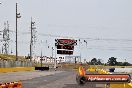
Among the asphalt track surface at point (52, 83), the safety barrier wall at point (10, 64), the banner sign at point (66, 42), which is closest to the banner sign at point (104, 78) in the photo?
the asphalt track surface at point (52, 83)

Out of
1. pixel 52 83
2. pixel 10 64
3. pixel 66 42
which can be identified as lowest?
pixel 52 83

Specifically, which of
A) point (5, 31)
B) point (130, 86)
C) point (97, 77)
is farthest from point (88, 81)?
point (5, 31)

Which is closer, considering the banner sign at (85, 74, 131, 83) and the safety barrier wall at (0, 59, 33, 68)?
the banner sign at (85, 74, 131, 83)

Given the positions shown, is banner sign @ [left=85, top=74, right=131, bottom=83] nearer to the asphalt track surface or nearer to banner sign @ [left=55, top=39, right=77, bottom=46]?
the asphalt track surface

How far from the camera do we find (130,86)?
53.3 ft

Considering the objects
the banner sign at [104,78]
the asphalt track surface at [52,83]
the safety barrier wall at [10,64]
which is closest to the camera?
the banner sign at [104,78]

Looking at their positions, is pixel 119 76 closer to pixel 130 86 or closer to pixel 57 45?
pixel 130 86

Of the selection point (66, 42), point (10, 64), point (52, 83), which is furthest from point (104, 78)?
point (66, 42)

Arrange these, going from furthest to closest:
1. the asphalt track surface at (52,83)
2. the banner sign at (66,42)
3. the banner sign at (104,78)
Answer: the banner sign at (66,42) → the asphalt track surface at (52,83) → the banner sign at (104,78)

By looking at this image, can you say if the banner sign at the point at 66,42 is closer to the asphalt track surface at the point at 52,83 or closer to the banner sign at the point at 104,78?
the asphalt track surface at the point at 52,83

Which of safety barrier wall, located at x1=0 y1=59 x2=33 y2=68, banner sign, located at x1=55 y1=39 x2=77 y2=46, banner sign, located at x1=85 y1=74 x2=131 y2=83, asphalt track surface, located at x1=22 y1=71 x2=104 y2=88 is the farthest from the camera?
banner sign, located at x1=55 y1=39 x2=77 y2=46

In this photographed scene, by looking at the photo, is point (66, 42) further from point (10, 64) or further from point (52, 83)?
point (52, 83)

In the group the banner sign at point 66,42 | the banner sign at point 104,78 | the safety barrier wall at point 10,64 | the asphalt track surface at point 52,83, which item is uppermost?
the banner sign at point 66,42

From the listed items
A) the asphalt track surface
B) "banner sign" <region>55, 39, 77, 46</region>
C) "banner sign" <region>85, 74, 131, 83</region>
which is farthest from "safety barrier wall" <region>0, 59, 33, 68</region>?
"banner sign" <region>85, 74, 131, 83</region>
